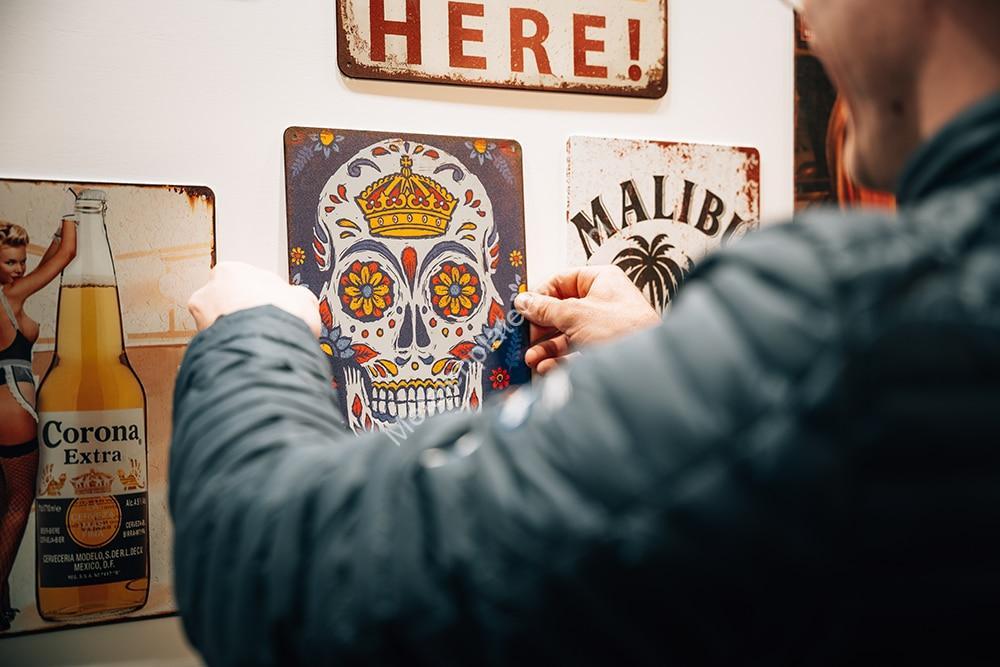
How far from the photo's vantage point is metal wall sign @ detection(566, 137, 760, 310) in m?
1.22

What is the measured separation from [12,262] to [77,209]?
0.35 ft

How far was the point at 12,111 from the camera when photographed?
3.17 feet

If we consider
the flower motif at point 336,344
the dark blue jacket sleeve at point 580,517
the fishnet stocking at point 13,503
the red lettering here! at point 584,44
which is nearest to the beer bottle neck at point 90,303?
the fishnet stocking at point 13,503

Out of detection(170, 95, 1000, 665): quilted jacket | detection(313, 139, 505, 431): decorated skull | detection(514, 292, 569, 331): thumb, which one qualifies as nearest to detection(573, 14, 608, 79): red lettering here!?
detection(313, 139, 505, 431): decorated skull

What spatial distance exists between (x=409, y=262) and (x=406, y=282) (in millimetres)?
31

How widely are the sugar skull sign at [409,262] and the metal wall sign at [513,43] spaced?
4.2 inches

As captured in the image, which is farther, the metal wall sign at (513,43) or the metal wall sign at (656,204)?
the metal wall sign at (656,204)

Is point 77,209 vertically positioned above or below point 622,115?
below

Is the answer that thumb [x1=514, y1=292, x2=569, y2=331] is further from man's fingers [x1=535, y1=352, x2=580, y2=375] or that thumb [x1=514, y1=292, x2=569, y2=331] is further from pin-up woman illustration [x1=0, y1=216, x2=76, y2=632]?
pin-up woman illustration [x1=0, y1=216, x2=76, y2=632]

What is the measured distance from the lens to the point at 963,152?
435 mm

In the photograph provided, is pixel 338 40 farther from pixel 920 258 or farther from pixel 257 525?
pixel 920 258

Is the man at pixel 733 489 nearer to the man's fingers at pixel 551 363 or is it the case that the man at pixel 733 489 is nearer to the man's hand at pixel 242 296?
the man's hand at pixel 242 296

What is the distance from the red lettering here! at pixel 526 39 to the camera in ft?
3.81

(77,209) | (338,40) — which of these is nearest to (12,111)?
(77,209)
